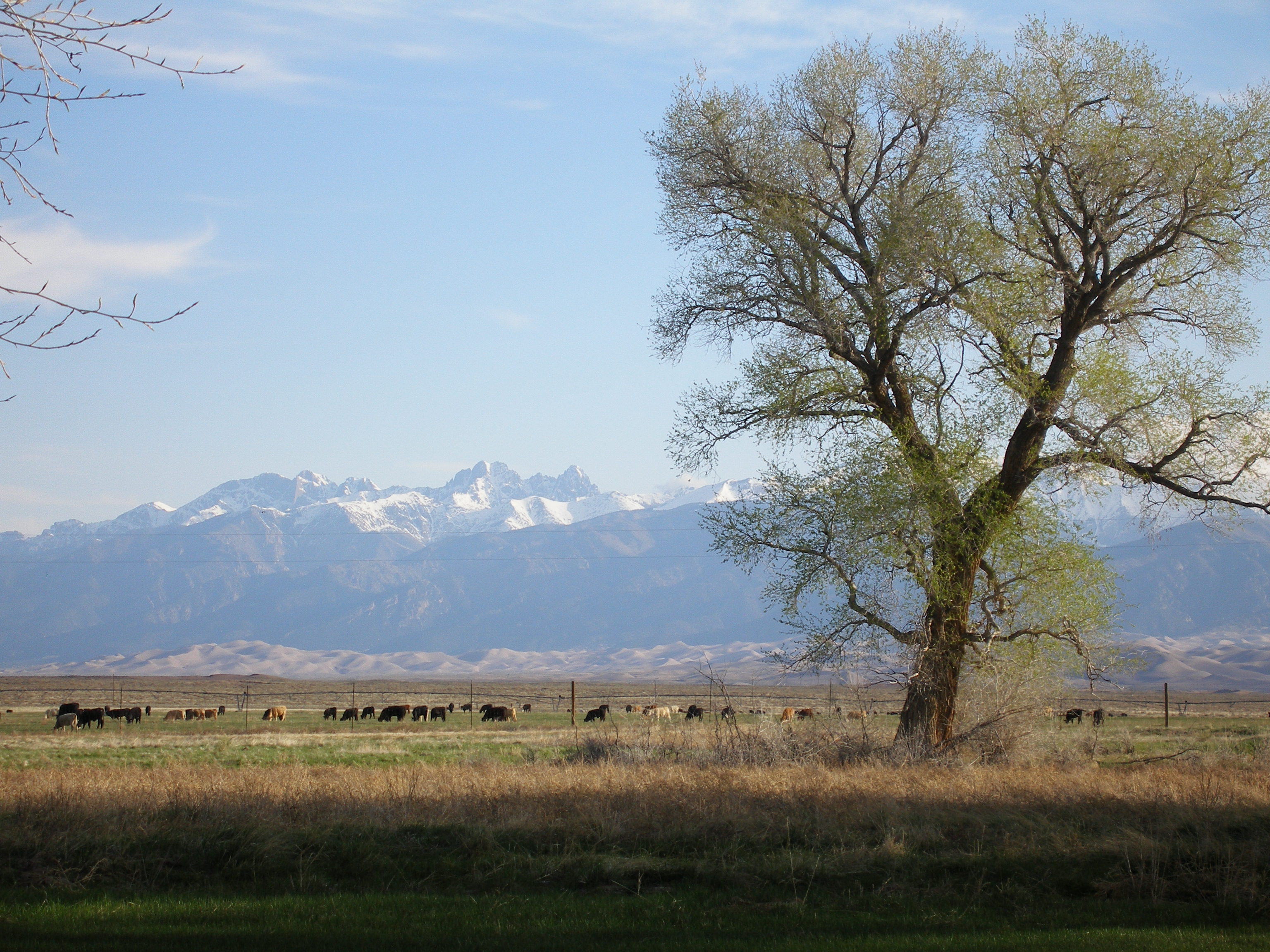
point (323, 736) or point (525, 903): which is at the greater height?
point (525, 903)

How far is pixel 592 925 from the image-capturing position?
925cm

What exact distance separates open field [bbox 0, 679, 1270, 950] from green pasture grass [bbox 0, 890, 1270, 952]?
0.03m

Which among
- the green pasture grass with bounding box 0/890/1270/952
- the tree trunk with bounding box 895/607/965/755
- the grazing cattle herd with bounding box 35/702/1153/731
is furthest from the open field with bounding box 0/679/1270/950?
the grazing cattle herd with bounding box 35/702/1153/731

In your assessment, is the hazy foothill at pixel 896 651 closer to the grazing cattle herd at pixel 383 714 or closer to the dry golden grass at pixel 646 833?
the dry golden grass at pixel 646 833

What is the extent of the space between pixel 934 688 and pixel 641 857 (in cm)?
1001

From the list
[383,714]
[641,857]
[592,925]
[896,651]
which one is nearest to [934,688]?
[896,651]

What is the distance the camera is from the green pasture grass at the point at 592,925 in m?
8.59

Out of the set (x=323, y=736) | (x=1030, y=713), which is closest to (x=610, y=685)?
(x=323, y=736)

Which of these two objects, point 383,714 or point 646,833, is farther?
point 383,714

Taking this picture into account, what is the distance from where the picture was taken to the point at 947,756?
1877 centimetres

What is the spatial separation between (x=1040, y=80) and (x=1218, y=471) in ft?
26.5

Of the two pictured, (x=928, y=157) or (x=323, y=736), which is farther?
(x=323, y=736)

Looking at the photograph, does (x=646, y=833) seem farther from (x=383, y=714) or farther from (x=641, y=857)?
(x=383, y=714)

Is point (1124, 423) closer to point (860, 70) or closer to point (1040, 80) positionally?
point (1040, 80)
